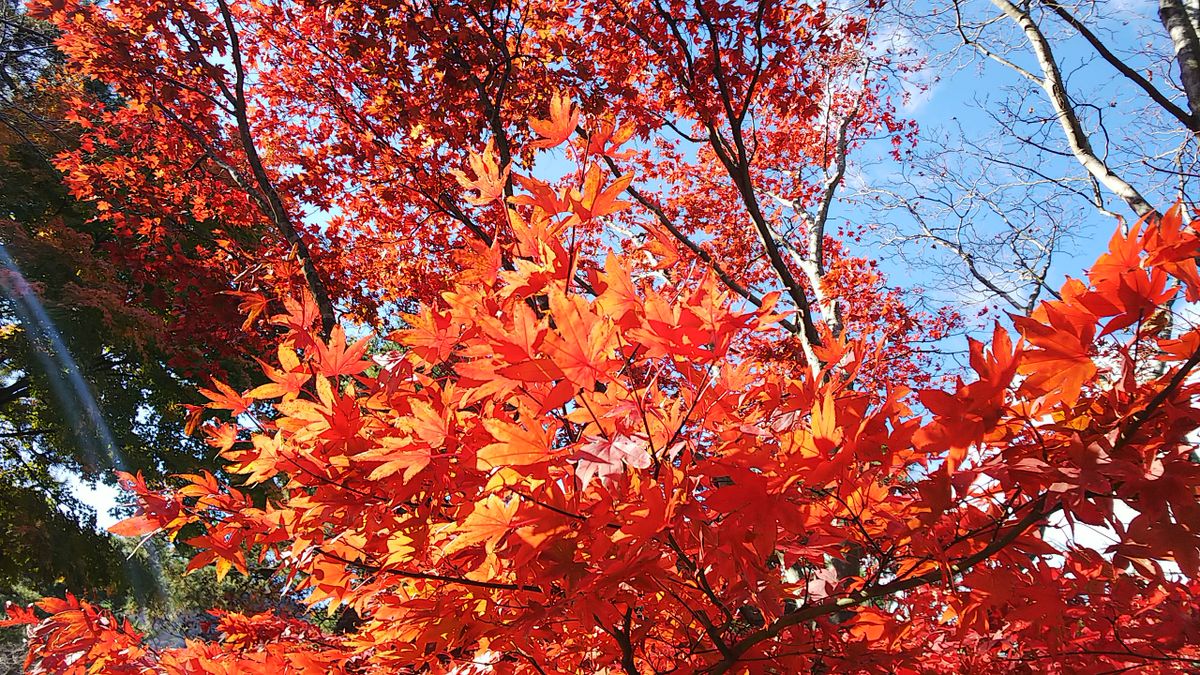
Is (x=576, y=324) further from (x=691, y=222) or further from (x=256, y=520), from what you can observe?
(x=691, y=222)

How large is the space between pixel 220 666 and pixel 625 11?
475 cm

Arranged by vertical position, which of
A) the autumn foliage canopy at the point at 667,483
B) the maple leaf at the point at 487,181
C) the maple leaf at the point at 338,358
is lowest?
the autumn foliage canopy at the point at 667,483

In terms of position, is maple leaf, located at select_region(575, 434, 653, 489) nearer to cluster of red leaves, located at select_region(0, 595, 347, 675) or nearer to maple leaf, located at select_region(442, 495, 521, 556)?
maple leaf, located at select_region(442, 495, 521, 556)

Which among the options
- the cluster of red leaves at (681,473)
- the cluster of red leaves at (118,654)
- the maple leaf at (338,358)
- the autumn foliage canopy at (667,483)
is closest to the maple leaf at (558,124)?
the autumn foliage canopy at (667,483)

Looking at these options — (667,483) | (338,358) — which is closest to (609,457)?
(667,483)

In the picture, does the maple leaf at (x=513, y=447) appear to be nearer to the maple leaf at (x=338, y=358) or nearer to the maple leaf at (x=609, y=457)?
the maple leaf at (x=609, y=457)

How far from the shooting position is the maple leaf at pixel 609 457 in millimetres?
797

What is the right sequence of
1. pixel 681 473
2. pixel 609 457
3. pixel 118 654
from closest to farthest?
pixel 609 457, pixel 681 473, pixel 118 654

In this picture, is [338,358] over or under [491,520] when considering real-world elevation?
over

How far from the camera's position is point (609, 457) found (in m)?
0.83

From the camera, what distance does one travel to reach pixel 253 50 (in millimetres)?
6223

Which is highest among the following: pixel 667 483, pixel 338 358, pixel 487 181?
pixel 487 181

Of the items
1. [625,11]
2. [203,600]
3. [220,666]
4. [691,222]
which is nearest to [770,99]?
[625,11]

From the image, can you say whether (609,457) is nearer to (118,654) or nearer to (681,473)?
(681,473)
